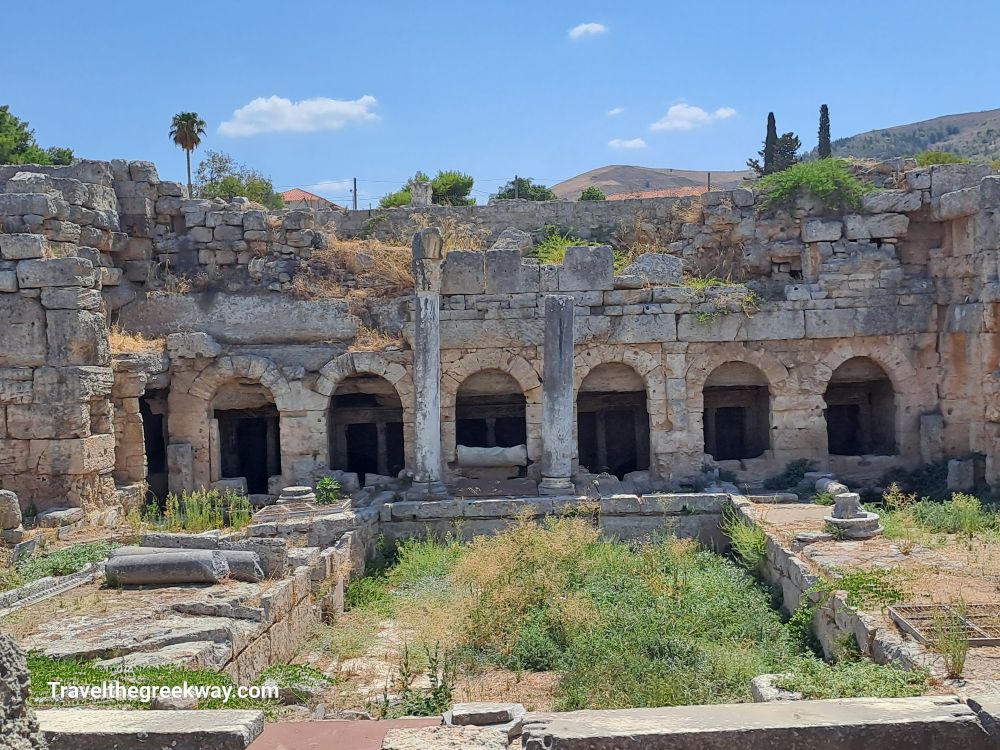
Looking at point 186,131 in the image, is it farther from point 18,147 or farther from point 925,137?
point 925,137

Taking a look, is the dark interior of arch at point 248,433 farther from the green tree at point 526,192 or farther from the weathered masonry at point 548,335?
the green tree at point 526,192

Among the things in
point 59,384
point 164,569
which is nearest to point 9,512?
point 59,384

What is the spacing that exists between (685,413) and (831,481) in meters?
2.75

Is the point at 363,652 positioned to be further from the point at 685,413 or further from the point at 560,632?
the point at 685,413

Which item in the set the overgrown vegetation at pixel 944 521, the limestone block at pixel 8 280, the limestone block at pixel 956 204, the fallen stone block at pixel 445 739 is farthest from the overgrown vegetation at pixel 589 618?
the limestone block at pixel 956 204

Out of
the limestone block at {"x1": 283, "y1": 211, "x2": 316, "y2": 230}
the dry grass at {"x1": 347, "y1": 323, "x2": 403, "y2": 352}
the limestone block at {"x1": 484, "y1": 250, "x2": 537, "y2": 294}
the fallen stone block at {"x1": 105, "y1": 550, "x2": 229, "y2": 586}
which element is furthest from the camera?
the limestone block at {"x1": 283, "y1": 211, "x2": 316, "y2": 230}

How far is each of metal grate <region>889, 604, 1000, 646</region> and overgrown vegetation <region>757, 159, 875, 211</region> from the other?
981 cm

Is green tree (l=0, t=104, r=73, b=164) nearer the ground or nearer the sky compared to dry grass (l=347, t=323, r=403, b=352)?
nearer the sky

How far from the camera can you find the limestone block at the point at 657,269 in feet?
52.3

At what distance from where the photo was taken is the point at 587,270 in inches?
627

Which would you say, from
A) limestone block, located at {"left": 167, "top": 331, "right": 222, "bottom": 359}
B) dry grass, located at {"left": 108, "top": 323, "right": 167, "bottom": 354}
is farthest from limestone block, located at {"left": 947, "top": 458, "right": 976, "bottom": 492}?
dry grass, located at {"left": 108, "top": 323, "right": 167, "bottom": 354}

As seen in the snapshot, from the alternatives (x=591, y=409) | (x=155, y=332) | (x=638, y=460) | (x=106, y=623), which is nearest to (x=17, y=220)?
(x=155, y=332)

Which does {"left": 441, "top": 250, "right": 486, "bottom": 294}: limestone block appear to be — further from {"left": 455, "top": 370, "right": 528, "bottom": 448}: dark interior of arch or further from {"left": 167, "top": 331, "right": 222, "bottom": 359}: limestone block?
{"left": 167, "top": 331, "right": 222, "bottom": 359}: limestone block

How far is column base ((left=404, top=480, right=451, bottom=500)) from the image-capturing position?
14422 millimetres
